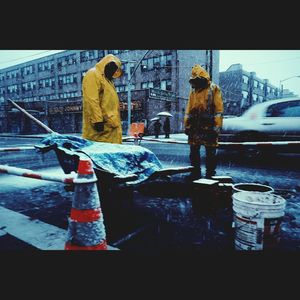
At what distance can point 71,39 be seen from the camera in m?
3.30

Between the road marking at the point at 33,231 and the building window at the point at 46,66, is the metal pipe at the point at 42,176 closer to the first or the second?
the road marking at the point at 33,231

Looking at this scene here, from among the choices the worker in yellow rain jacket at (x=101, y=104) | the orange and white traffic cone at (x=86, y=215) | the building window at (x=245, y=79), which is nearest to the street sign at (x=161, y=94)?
the building window at (x=245, y=79)

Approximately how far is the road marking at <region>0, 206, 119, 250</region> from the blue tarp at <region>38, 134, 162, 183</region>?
878mm

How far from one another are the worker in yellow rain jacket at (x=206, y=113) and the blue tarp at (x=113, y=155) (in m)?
1.89

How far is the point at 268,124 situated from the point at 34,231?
713cm

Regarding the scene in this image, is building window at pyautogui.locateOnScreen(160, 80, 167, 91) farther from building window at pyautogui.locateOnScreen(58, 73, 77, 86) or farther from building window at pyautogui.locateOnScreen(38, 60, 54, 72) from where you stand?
building window at pyautogui.locateOnScreen(38, 60, 54, 72)

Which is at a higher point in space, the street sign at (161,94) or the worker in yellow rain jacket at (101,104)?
the street sign at (161,94)

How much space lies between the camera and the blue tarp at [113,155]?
326cm

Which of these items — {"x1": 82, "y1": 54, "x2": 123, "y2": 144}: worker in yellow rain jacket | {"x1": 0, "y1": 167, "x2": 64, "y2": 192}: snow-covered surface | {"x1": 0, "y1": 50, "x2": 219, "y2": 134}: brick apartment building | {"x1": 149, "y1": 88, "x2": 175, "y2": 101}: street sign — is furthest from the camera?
{"x1": 0, "y1": 50, "x2": 219, "y2": 134}: brick apartment building

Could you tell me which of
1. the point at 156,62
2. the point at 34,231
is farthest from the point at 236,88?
the point at 34,231

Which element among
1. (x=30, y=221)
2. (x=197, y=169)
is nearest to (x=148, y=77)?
(x=197, y=169)

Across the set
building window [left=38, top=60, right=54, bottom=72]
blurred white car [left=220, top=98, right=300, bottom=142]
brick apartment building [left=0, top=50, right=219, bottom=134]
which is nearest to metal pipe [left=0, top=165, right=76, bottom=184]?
blurred white car [left=220, top=98, right=300, bottom=142]

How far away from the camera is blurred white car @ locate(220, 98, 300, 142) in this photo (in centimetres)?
763

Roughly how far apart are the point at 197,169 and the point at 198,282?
3.72 meters
